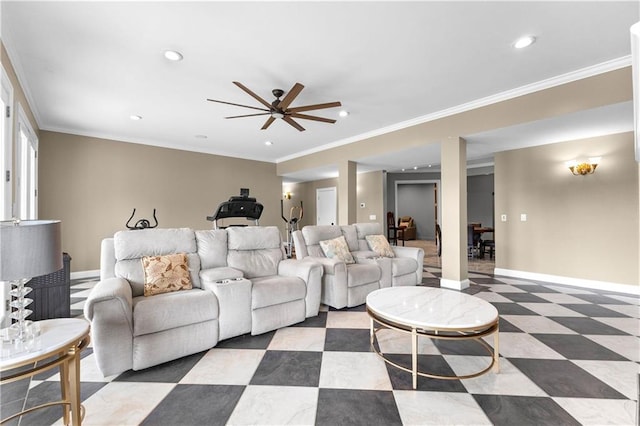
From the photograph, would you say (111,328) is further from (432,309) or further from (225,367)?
(432,309)

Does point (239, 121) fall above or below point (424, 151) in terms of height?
above

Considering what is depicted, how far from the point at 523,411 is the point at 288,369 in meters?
1.47

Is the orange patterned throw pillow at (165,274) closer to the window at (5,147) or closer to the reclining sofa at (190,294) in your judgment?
the reclining sofa at (190,294)

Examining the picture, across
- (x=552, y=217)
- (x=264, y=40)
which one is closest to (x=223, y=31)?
(x=264, y=40)

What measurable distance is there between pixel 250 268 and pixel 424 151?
12.5 feet

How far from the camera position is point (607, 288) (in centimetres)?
423

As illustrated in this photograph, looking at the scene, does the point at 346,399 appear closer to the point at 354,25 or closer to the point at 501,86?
the point at 354,25

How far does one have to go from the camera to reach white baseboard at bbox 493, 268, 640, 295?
4.07m

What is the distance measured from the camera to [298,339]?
8.48 ft

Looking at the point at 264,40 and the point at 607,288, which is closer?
the point at 264,40

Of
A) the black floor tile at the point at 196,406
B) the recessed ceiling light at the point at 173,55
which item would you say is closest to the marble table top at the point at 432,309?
the black floor tile at the point at 196,406

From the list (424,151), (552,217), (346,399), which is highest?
(424,151)

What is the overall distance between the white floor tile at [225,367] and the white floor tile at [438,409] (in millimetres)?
1032

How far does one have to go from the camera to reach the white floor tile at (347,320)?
2908mm
